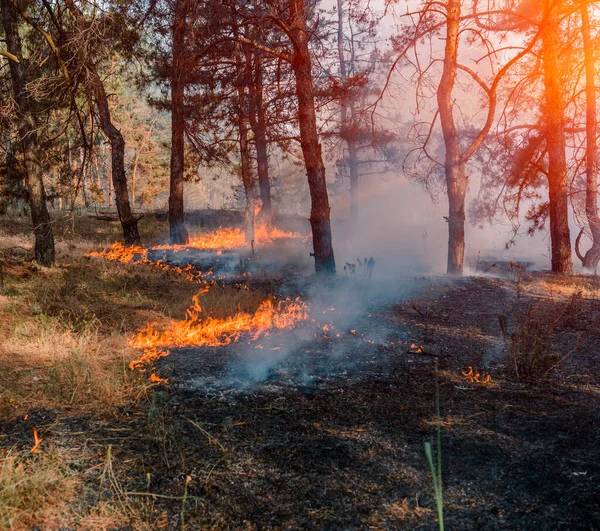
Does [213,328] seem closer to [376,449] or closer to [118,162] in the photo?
[376,449]

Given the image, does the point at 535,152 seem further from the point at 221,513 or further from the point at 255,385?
the point at 221,513

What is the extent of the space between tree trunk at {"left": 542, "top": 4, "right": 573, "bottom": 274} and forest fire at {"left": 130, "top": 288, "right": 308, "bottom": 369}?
22.8 ft

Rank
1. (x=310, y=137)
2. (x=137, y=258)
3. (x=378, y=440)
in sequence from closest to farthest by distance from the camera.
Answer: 1. (x=378, y=440)
2. (x=310, y=137)
3. (x=137, y=258)

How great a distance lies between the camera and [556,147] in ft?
34.8

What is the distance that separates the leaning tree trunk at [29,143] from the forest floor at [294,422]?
1.40 m

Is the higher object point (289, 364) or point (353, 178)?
point (353, 178)

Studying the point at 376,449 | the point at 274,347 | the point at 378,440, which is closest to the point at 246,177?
the point at 274,347

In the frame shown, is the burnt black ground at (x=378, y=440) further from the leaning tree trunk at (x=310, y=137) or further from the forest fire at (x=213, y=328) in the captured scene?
the leaning tree trunk at (x=310, y=137)

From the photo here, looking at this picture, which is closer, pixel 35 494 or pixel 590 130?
pixel 35 494

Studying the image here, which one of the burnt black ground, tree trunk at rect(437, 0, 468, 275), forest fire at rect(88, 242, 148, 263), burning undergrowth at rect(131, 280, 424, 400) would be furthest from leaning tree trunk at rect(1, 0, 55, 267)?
tree trunk at rect(437, 0, 468, 275)

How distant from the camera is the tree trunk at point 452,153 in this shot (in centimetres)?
1020

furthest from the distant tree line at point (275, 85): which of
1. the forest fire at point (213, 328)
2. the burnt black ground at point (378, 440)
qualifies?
the burnt black ground at point (378, 440)

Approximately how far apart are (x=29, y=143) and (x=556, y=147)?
432 inches

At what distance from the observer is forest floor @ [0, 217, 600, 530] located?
2648 millimetres
